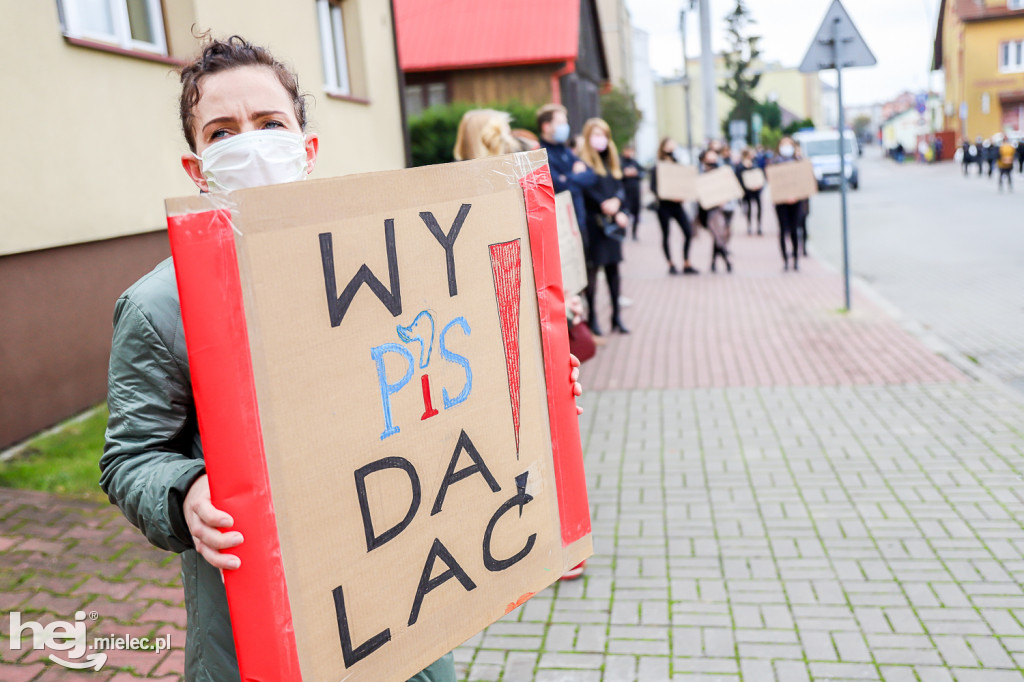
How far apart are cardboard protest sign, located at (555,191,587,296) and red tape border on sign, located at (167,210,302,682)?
420cm

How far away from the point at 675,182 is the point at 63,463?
31.6 ft

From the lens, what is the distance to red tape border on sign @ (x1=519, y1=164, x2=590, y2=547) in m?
1.80

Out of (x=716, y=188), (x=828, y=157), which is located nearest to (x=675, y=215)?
(x=716, y=188)

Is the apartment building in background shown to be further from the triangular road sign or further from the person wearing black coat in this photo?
the person wearing black coat

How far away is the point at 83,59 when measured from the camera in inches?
253

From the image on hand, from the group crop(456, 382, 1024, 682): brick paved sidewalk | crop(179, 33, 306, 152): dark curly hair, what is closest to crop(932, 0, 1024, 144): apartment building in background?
crop(456, 382, 1024, 682): brick paved sidewalk

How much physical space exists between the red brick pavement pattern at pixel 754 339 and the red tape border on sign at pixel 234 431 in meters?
6.34

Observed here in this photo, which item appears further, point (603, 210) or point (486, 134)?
point (603, 210)

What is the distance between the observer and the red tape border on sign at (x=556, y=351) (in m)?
1.80

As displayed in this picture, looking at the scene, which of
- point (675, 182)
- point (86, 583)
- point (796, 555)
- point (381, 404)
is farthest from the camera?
point (675, 182)

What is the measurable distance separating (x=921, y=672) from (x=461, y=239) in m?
2.50

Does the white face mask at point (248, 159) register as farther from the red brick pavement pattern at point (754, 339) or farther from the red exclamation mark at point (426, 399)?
the red brick pavement pattern at point (754, 339)

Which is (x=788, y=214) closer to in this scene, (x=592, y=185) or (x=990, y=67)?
(x=592, y=185)

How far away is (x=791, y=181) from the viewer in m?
13.0
